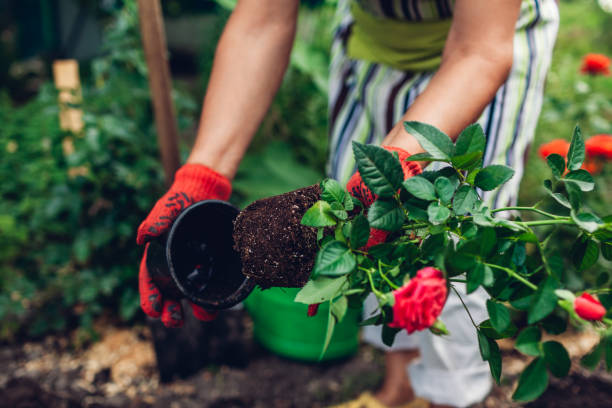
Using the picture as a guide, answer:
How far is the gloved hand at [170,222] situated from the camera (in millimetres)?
1106

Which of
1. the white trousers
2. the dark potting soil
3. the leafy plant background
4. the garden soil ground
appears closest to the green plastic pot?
the garden soil ground

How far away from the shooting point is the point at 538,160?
2.90m

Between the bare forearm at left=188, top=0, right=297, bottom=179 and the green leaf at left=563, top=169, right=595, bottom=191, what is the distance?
83 cm

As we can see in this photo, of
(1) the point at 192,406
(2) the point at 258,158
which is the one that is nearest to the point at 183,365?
(1) the point at 192,406

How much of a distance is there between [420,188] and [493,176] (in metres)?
0.12

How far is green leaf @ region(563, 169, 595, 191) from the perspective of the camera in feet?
2.34

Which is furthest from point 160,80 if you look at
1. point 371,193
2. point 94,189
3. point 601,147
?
point 601,147

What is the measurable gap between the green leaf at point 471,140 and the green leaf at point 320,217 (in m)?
0.22

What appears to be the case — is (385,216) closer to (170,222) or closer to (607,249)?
(607,249)

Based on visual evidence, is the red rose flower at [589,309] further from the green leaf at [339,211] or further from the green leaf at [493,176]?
the green leaf at [339,211]

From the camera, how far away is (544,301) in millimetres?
616

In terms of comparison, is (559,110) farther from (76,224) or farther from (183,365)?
(76,224)

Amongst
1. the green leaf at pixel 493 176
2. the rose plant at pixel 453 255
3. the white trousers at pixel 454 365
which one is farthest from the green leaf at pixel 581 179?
the white trousers at pixel 454 365

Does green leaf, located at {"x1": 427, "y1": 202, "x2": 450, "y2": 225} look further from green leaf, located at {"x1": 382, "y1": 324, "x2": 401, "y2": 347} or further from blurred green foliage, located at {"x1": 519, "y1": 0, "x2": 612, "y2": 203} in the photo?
blurred green foliage, located at {"x1": 519, "y1": 0, "x2": 612, "y2": 203}
